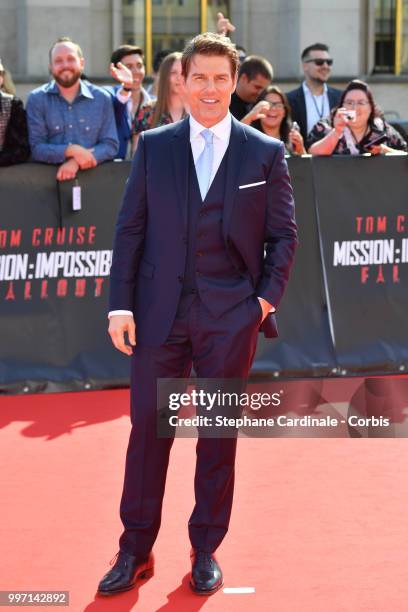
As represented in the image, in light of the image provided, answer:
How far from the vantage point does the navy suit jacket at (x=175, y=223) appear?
4.18 m

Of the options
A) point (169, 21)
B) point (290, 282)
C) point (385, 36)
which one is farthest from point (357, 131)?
point (385, 36)

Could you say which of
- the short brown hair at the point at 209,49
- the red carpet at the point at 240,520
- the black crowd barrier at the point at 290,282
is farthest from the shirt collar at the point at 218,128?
the black crowd barrier at the point at 290,282

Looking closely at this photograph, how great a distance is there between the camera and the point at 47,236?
7484mm

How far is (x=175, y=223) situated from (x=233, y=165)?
0.32m

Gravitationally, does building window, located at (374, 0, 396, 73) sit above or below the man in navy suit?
above

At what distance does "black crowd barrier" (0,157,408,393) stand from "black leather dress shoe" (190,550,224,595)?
3.31 meters

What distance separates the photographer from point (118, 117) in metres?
8.05

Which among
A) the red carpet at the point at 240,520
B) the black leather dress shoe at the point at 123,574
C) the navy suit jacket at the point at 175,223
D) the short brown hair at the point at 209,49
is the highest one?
the short brown hair at the point at 209,49

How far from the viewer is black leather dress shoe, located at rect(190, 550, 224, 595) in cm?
423

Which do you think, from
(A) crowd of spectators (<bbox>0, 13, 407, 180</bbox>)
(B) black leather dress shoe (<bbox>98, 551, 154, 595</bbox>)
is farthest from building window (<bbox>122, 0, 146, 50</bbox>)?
(B) black leather dress shoe (<bbox>98, 551, 154, 595</bbox>)

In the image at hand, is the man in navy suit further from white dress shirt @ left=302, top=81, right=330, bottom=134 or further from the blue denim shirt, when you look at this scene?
white dress shirt @ left=302, top=81, right=330, bottom=134

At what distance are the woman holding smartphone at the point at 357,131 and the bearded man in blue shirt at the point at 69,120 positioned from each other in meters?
1.56

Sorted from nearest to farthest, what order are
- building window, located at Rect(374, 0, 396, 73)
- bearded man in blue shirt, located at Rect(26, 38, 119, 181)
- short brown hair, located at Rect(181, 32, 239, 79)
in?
short brown hair, located at Rect(181, 32, 239, 79), bearded man in blue shirt, located at Rect(26, 38, 119, 181), building window, located at Rect(374, 0, 396, 73)

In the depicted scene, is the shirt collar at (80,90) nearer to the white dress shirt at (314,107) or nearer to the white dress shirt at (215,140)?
the white dress shirt at (314,107)
